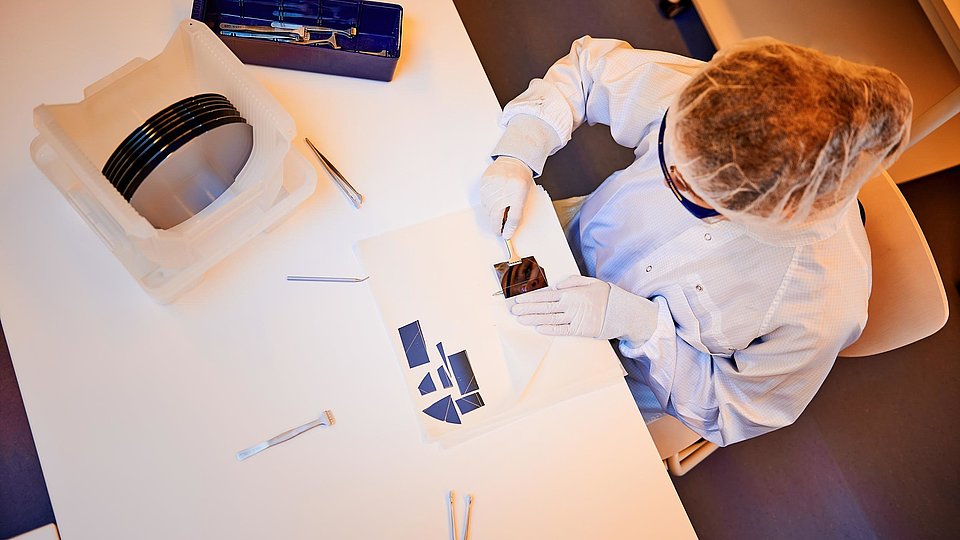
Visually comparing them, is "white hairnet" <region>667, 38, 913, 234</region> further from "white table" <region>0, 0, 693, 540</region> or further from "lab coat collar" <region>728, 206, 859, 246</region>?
"white table" <region>0, 0, 693, 540</region>

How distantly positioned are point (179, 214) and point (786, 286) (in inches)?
37.0

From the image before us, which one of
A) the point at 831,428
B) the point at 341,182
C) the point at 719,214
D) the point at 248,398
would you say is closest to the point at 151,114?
the point at 341,182

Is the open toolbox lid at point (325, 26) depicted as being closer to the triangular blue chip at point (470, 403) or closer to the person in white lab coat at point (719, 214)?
the person in white lab coat at point (719, 214)

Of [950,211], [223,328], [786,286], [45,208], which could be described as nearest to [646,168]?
[786,286]

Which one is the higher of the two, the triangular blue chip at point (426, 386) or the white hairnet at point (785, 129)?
the white hairnet at point (785, 129)

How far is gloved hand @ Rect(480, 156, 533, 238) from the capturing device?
3.55 ft

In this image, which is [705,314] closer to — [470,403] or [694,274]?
[694,274]

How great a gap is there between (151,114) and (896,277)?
125cm

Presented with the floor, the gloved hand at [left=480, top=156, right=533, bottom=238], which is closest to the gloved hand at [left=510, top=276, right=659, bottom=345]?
the gloved hand at [left=480, top=156, right=533, bottom=238]

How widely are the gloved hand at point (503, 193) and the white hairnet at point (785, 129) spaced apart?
11.5 inches

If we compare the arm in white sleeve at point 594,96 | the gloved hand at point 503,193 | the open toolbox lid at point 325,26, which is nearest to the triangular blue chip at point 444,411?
the gloved hand at point 503,193

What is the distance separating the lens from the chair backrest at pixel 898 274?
1081 millimetres

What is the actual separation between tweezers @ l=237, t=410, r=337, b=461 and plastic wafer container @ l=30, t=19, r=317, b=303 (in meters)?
0.26

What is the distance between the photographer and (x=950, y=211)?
216cm
